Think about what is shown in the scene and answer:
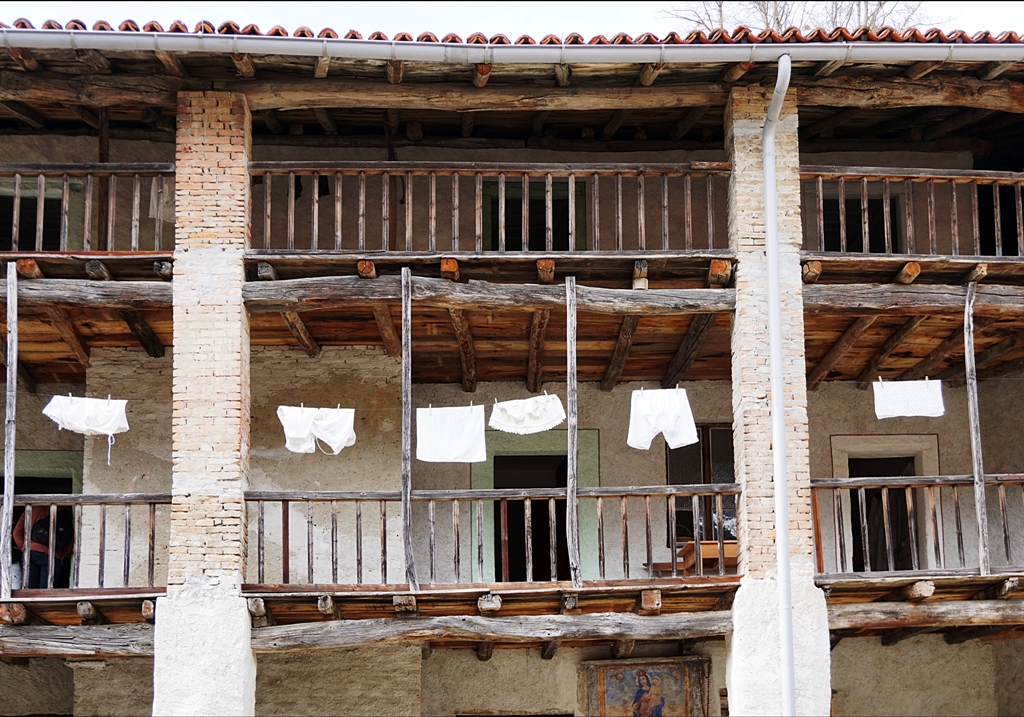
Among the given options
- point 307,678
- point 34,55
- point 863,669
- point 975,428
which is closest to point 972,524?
point 863,669

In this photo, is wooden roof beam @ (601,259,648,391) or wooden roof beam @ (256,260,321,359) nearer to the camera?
wooden roof beam @ (256,260,321,359)

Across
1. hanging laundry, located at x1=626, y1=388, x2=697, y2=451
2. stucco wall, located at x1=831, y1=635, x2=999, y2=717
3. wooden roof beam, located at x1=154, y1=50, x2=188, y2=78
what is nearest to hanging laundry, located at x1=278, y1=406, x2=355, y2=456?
hanging laundry, located at x1=626, y1=388, x2=697, y2=451

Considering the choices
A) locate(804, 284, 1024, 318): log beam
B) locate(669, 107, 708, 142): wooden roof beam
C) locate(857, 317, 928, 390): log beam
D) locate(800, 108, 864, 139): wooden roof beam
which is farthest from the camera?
locate(800, 108, 864, 139): wooden roof beam

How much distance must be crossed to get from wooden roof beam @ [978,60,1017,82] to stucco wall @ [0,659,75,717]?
1237 cm

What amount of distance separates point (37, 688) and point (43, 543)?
1957 millimetres

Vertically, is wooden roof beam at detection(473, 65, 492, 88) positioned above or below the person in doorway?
above

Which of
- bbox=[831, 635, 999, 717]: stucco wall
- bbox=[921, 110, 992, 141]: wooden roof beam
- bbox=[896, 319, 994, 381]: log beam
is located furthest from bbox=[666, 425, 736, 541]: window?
bbox=[921, 110, 992, 141]: wooden roof beam

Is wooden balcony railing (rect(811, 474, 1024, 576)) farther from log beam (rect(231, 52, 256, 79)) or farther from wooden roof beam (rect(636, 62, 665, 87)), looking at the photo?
log beam (rect(231, 52, 256, 79))

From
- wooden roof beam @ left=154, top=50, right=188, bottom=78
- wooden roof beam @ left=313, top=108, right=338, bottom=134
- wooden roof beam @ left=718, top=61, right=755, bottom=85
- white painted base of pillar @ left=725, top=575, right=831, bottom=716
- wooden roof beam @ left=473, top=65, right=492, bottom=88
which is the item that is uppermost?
wooden roof beam @ left=313, top=108, right=338, bottom=134

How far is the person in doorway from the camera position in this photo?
1382 centimetres

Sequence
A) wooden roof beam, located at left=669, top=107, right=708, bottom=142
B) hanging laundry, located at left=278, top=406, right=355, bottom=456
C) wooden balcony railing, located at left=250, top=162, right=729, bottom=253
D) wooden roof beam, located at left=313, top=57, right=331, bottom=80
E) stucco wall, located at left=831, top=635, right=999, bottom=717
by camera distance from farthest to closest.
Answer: stucco wall, located at left=831, top=635, right=999, bottom=717
wooden balcony railing, located at left=250, top=162, right=729, bottom=253
wooden roof beam, located at left=669, top=107, right=708, bottom=142
hanging laundry, located at left=278, top=406, right=355, bottom=456
wooden roof beam, located at left=313, top=57, right=331, bottom=80

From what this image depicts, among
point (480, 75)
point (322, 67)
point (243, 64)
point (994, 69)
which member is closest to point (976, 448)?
point (994, 69)

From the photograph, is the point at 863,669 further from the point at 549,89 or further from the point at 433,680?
the point at 549,89

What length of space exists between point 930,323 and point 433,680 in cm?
713
